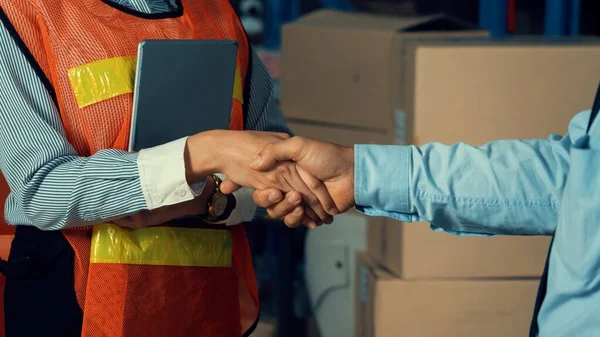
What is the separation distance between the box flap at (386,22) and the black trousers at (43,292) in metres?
1.27

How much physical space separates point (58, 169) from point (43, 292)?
0.65 ft

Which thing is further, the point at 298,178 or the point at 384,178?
the point at 298,178

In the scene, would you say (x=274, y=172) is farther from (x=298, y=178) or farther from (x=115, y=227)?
(x=115, y=227)

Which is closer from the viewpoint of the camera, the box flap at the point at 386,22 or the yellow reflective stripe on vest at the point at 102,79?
the yellow reflective stripe on vest at the point at 102,79

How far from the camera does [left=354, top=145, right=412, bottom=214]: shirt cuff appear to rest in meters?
1.48

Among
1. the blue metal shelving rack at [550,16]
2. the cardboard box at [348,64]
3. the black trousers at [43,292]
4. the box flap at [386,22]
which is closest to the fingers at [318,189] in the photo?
the black trousers at [43,292]

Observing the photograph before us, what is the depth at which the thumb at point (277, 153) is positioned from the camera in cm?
159

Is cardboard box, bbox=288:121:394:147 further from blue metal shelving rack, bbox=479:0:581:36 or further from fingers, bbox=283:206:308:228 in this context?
blue metal shelving rack, bbox=479:0:581:36

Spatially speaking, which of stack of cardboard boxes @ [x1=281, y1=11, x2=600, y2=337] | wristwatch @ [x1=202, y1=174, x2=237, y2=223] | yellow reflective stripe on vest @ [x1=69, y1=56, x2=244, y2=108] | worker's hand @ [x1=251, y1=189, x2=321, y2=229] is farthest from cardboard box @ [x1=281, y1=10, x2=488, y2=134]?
yellow reflective stripe on vest @ [x1=69, y1=56, x2=244, y2=108]

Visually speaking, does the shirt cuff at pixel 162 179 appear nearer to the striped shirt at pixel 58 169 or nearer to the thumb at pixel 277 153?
the striped shirt at pixel 58 169

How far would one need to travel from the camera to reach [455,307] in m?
2.20

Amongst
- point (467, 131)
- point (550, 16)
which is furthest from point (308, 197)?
point (550, 16)

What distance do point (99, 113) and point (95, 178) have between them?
112mm

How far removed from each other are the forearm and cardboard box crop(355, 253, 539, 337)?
27.4 inches
